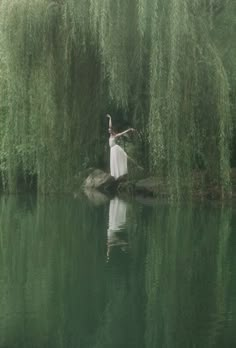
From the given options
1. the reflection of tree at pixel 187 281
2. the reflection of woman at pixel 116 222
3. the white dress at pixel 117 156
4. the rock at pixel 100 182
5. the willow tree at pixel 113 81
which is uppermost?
the willow tree at pixel 113 81

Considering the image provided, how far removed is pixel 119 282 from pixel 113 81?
6.02 metres

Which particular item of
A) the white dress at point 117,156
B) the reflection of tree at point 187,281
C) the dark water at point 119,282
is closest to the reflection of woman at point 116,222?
the dark water at point 119,282

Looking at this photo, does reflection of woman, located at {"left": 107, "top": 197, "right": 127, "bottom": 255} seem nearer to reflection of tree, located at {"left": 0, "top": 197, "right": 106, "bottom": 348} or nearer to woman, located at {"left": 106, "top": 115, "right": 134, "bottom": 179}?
reflection of tree, located at {"left": 0, "top": 197, "right": 106, "bottom": 348}

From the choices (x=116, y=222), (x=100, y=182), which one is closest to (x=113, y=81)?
(x=116, y=222)

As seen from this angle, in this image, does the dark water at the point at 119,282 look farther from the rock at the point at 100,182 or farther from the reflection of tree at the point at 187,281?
the rock at the point at 100,182

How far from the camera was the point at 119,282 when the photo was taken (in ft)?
22.2

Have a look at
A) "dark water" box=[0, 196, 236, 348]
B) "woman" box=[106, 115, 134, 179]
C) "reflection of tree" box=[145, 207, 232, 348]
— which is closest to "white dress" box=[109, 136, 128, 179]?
"woman" box=[106, 115, 134, 179]

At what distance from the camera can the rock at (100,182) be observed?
19625 mm

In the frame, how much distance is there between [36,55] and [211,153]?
3754mm

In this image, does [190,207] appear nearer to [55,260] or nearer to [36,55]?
[36,55]

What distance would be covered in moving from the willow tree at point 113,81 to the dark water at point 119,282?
144 cm

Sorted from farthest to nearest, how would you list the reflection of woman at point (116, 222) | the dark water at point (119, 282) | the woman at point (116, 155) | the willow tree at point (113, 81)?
the woman at point (116, 155)
the willow tree at point (113, 81)
the reflection of woman at point (116, 222)
the dark water at point (119, 282)

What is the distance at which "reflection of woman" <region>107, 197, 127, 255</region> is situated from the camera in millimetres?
9312

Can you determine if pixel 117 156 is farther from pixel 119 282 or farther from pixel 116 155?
pixel 119 282
